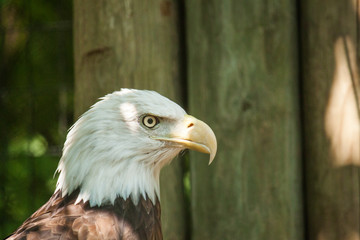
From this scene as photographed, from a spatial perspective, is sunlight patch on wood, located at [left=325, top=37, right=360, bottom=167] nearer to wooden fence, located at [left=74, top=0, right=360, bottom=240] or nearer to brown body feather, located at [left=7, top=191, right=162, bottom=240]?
wooden fence, located at [left=74, top=0, right=360, bottom=240]

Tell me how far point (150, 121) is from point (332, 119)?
3.23 feet

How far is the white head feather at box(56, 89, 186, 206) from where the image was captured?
235 centimetres

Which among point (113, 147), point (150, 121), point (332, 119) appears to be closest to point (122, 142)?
point (113, 147)

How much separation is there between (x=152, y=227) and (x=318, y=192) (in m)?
0.95

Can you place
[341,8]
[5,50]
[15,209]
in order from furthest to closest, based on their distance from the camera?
[5,50], [15,209], [341,8]

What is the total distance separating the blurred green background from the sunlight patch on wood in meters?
2.11

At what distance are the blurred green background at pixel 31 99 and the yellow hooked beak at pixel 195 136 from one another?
1724mm

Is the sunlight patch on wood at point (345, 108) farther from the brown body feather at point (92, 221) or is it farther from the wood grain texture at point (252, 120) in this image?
the brown body feather at point (92, 221)

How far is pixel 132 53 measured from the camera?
2818 millimetres

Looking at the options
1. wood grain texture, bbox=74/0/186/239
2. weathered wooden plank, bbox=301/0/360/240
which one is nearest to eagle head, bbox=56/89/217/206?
wood grain texture, bbox=74/0/186/239

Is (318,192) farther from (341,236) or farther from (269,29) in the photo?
(269,29)

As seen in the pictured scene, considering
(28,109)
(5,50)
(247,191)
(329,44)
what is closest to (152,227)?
(247,191)

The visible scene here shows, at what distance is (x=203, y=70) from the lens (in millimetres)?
2881

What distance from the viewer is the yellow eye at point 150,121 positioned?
7.94 feet
